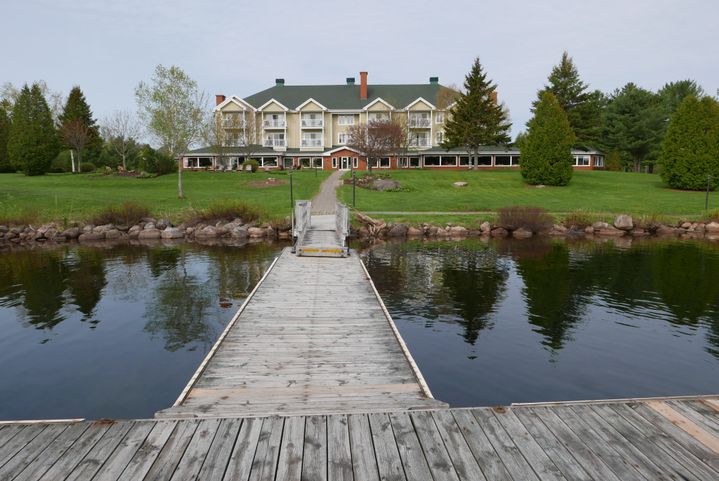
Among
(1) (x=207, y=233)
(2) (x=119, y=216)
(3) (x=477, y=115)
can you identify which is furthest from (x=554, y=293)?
(3) (x=477, y=115)

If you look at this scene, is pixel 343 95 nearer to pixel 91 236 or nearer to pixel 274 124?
pixel 274 124

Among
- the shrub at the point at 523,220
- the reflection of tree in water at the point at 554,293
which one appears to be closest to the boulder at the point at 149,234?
the reflection of tree in water at the point at 554,293

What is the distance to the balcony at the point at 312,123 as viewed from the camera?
7031cm

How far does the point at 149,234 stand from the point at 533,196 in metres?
30.5

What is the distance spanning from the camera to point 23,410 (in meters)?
8.34

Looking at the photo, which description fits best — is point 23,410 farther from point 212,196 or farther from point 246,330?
point 212,196

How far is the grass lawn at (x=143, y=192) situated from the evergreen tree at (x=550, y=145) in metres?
21.6

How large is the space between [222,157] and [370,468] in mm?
62314

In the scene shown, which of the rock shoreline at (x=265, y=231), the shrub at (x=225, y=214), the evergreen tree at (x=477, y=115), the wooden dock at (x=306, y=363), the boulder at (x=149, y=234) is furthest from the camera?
the evergreen tree at (x=477, y=115)

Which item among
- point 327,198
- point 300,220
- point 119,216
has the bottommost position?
point 119,216

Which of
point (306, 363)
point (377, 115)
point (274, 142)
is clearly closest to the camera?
point (306, 363)

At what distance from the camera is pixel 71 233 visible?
2894cm

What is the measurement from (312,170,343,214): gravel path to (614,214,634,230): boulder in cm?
1872

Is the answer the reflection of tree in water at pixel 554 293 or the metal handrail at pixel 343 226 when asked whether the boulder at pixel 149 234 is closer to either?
the metal handrail at pixel 343 226
